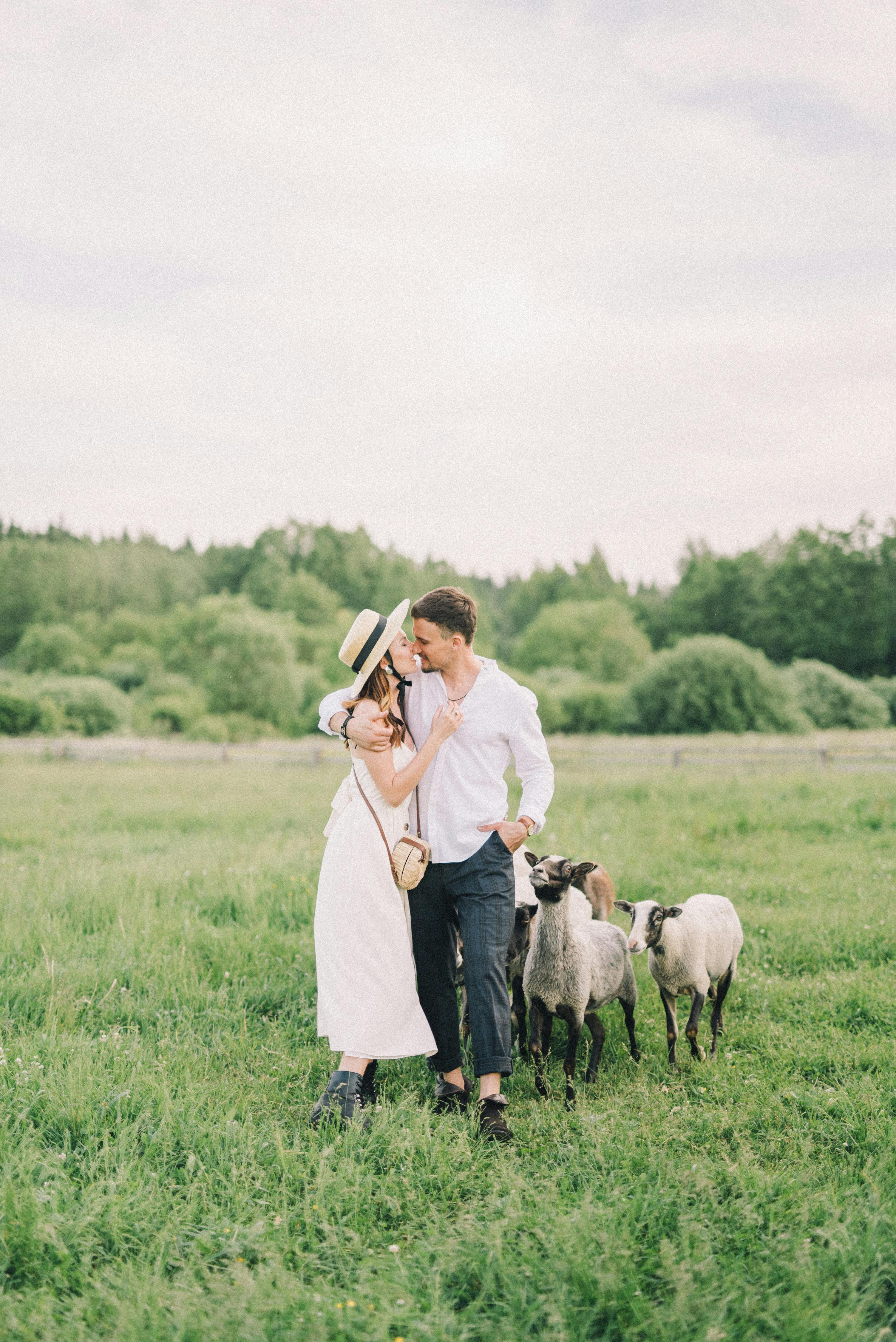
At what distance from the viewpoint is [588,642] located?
73.0m

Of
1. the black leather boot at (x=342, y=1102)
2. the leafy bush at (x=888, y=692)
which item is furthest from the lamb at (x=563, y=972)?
the leafy bush at (x=888, y=692)

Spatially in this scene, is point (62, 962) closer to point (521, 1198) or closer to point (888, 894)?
point (521, 1198)

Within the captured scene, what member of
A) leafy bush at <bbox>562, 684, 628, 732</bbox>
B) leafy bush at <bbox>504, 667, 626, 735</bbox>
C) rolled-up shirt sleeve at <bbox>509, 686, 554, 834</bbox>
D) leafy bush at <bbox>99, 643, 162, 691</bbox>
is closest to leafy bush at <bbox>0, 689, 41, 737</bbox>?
leafy bush at <bbox>99, 643, 162, 691</bbox>

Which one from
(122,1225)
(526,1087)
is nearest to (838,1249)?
(526,1087)

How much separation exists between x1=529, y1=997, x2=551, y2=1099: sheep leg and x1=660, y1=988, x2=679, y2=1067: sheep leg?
0.75 metres

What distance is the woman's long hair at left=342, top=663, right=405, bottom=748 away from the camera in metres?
4.57

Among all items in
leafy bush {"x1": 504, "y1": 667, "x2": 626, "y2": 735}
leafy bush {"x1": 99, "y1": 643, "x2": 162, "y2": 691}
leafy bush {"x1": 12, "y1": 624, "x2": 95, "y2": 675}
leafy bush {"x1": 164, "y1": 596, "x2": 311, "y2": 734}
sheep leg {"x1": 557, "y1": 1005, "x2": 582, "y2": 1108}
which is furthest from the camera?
leafy bush {"x1": 12, "y1": 624, "x2": 95, "y2": 675}

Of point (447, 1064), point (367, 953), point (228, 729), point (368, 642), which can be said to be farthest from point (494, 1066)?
point (228, 729)

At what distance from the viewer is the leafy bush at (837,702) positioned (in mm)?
52219

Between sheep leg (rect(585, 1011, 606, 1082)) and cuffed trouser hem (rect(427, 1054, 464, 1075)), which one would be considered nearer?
cuffed trouser hem (rect(427, 1054, 464, 1075))

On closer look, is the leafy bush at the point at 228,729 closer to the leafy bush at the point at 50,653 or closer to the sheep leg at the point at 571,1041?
the leafy bush at the point at 50,653

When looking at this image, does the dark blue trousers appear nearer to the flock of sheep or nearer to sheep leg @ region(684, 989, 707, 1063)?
the flock of sheep

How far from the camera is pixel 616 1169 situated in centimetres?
388

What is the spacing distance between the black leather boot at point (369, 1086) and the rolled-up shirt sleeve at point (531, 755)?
152cm
